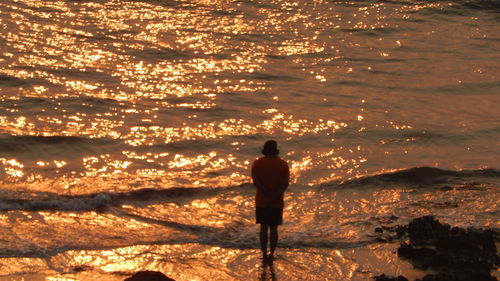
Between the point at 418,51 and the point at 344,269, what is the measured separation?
1468 cm

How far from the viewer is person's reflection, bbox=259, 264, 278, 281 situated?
9531 millimetres

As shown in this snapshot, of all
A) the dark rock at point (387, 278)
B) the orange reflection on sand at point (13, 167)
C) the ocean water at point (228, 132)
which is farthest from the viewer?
the orange reflection on sand at point (13, 167)

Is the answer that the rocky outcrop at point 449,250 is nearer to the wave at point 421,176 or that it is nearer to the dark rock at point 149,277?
the dark rock at point 149,277

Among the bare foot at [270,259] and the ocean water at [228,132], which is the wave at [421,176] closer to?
the ocean water at [228,132]

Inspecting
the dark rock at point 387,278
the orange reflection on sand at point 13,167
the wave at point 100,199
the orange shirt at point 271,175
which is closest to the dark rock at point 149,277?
the orange shirt at point 271,175

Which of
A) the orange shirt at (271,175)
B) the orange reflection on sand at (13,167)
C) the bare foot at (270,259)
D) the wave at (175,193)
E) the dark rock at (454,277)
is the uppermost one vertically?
the orange shirt at (271,175)

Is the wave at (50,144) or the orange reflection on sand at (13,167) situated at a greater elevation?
the wave at (50,144)

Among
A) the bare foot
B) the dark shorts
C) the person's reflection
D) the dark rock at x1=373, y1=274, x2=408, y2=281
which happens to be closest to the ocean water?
the person's reflection

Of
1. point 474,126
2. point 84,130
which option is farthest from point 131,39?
point 474,126

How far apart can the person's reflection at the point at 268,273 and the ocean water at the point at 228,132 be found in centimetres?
3

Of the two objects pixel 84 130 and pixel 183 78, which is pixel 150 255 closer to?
pixel 84 130

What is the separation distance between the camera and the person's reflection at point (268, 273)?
953 centimetres

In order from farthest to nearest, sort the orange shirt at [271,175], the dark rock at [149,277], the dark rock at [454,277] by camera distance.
A: 1. the orange shirt at [271,175]
2. the dark rock at [454,277]
3. the dark rock at [149,277]

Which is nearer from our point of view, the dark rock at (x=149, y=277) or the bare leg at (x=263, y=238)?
the dark rock at (x=149, y=277)
